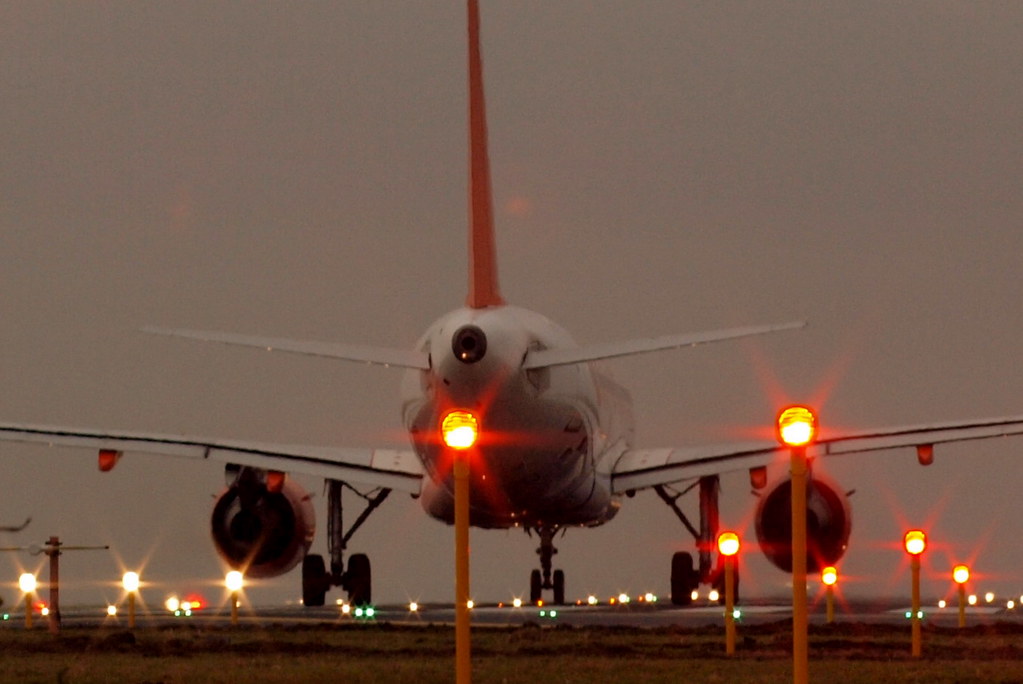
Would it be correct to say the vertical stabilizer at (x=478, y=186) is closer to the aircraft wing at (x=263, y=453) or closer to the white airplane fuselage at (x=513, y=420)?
the white airplane fuselage at (x=513, y=420)

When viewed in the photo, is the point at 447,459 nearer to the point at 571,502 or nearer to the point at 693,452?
the point at 571,502

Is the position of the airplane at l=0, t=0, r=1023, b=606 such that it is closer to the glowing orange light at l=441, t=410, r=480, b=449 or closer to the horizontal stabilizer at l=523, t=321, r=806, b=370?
the horizontal stabilizer at l=523, t=321, r=806, b=370

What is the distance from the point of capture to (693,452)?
51781 mm

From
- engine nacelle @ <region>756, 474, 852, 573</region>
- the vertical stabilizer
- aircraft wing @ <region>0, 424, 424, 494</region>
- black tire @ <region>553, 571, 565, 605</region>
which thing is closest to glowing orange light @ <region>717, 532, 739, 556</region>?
the vertical stabilizer

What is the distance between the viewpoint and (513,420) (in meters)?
43.1

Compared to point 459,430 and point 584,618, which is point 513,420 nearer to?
point 584,618

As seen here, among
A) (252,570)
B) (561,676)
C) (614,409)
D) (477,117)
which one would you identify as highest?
(477,117)

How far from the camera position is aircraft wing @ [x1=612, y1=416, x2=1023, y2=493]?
45.3 m

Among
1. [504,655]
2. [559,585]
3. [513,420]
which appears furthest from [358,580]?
[504,655]

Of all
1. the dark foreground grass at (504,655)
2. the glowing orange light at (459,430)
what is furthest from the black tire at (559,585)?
the glowing orange light at (459,430)

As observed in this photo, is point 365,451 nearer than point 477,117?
No

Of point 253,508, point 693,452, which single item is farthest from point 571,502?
point 253,508

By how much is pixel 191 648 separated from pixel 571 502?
2183 cm

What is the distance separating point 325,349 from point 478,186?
7.72 metres
